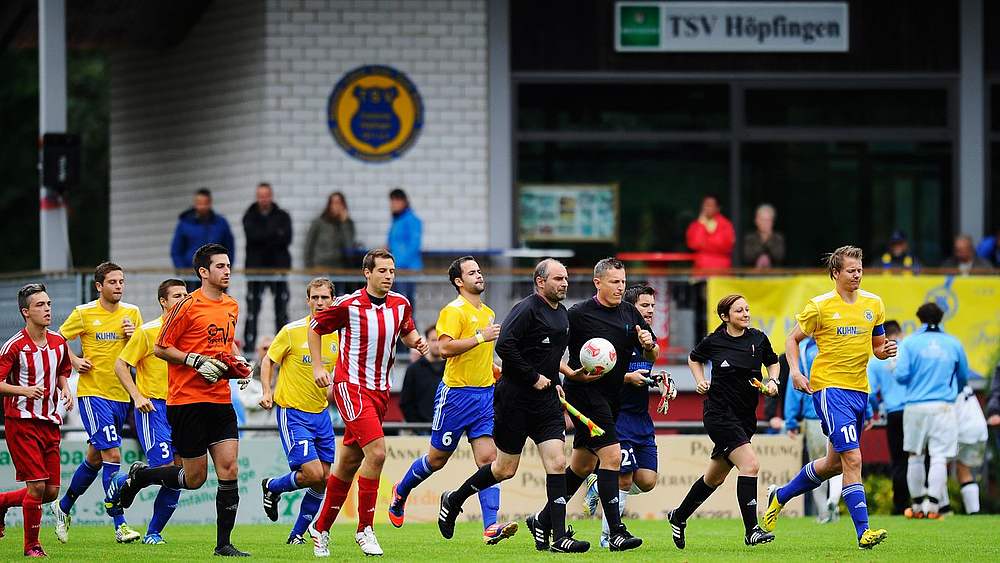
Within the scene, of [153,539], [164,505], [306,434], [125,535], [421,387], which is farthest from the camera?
[421,387]

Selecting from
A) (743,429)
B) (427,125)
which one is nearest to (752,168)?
(427,125)

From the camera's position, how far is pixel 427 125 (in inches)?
893

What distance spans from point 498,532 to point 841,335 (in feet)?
9.75

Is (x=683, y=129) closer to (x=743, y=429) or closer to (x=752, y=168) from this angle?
(x=752, y=168)

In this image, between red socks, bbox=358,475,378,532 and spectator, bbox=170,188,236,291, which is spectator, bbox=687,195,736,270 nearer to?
spectator, bbox=170,188,236,291

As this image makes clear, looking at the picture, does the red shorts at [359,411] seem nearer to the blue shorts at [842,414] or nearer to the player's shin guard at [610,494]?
the player's shin guard at [610,494]

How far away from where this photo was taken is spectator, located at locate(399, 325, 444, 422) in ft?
61.3

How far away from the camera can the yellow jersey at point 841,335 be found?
13062 mm

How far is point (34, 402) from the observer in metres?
13.0

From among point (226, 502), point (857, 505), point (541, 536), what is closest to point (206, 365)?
point (226, 502)

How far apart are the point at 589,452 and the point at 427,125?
1039cm

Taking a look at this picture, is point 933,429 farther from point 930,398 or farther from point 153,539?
point 153,539

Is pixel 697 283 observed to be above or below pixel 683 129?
below

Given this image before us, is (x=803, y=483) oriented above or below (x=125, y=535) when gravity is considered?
above
